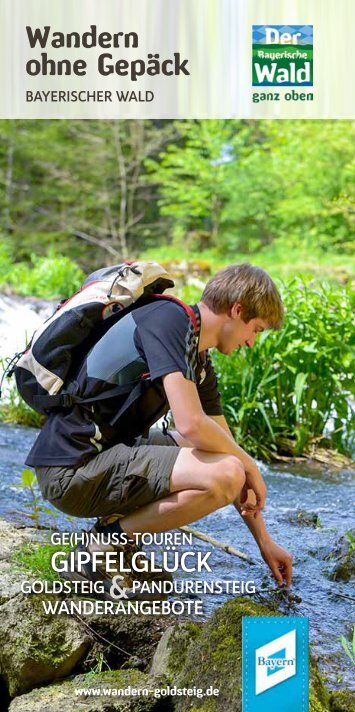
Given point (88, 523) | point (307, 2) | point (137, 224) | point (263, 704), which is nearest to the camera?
point (263, 704)

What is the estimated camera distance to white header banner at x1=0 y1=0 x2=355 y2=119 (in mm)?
1929

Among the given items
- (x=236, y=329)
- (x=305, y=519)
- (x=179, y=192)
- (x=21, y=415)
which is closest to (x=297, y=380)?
(x=305, y=519)

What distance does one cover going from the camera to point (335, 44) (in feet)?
6.34

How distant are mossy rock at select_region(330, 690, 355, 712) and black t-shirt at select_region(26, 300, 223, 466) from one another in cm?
65

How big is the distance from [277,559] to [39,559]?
0.52 m

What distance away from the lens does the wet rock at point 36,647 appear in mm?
1766

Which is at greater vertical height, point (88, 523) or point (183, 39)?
point (183, 39)

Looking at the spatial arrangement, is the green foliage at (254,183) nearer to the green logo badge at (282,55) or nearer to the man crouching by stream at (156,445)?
the green logo badge at (282,55)

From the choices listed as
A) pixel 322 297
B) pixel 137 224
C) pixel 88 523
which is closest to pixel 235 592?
pixel 88 523

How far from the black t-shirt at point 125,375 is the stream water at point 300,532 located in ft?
1.35

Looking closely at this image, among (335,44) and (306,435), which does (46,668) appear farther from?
(306,435)

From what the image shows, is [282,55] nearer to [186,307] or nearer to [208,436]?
[186,307]

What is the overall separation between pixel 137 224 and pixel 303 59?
32.1 ft

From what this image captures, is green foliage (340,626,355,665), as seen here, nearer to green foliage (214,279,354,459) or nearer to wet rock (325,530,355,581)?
wet rock (325,530,355,581)
